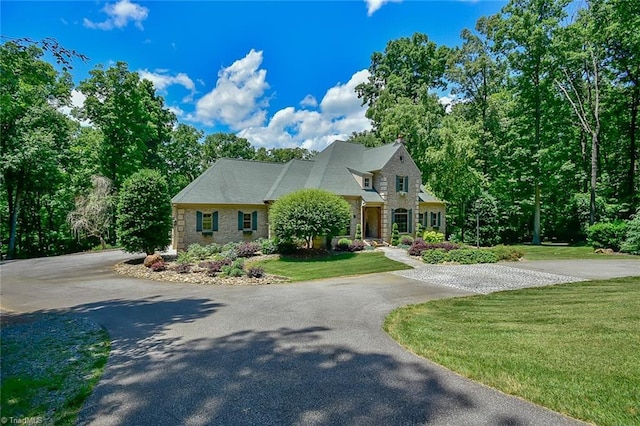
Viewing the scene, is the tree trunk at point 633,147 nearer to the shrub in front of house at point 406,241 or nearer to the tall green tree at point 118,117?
the shrub in front of house at point 406,241

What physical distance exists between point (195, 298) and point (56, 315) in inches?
133

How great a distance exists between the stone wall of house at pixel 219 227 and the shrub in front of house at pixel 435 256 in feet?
39.3

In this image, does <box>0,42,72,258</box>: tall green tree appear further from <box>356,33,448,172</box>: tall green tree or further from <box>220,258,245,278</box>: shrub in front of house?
<box>356,33,448,172</box>: tall green tree

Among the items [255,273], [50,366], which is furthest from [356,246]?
[50,366]

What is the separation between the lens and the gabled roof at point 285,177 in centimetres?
2333

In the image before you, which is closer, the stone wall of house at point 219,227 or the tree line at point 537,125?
the stone wall of house at point 219,227

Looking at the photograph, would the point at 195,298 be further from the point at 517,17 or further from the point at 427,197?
the point at 517,17

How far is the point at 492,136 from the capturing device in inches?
1181

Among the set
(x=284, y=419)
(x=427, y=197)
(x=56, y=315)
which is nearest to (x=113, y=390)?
(x=284, y=419)

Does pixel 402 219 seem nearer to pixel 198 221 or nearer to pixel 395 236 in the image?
pixel 395 236

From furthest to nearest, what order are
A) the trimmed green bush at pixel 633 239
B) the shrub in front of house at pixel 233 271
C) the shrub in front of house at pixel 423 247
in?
1. the shrub in front of house at pixel 423 247
2. the trimmed green bush at pixel 633 239
3. the shrub in front of house at pixel 233 271

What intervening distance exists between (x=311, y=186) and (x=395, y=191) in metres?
6.71

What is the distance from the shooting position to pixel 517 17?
25.4 metres

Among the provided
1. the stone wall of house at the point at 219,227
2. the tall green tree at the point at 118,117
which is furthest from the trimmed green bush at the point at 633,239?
the tall green tree at the point at 118,117
